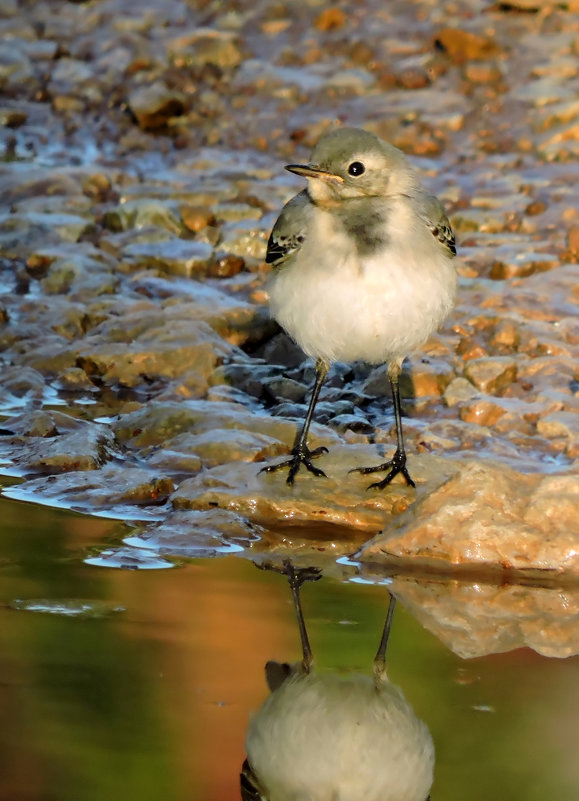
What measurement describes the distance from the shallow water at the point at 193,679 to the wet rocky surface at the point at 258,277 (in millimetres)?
548

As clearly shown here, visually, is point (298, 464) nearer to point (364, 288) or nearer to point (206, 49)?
point (364, 288)

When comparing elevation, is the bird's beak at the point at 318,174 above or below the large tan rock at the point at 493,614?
above

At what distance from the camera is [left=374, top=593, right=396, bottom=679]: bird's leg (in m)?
5.23

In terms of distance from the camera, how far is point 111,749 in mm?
4457

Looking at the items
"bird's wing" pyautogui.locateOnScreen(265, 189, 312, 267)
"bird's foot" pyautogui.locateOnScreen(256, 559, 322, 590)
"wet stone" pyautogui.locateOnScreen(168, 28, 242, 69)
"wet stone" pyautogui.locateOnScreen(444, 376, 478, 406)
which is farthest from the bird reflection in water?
"wet stone" pyautogui.locateOnScreen(168, 28, 242, 69)

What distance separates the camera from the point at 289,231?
6.92 meters

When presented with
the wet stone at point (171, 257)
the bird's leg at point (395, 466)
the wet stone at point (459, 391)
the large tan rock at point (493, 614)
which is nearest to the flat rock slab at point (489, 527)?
the large tan rock at point (493, 614)

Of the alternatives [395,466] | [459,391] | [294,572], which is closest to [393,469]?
[395,466]

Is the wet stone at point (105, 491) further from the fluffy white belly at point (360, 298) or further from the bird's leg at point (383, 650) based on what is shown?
the bird's leg at point (383, 650)

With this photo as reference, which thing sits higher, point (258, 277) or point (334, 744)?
point (334, 744)

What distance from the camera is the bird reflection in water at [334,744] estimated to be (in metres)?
4.46

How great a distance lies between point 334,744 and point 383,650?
80 cm

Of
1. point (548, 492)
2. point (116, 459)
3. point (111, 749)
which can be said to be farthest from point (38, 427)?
point (111, 749)

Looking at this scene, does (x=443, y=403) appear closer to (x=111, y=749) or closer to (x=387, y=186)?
(x=387, y=186)
